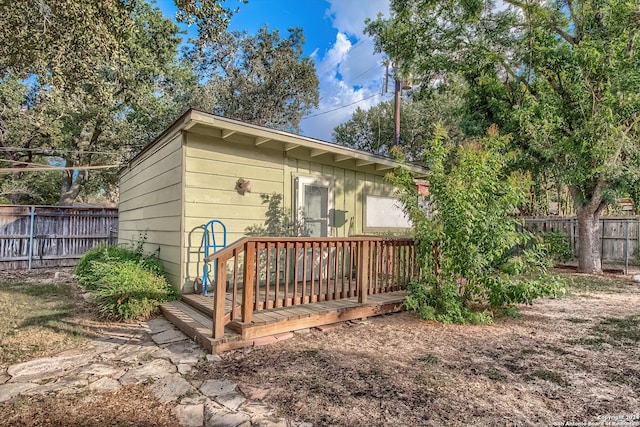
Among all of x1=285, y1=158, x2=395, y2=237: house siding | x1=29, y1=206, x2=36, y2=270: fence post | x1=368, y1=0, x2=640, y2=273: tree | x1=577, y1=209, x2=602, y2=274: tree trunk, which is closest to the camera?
x1=285, y1=158, x2=395, y2=237: house siding

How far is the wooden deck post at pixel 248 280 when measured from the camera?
3.46 meters

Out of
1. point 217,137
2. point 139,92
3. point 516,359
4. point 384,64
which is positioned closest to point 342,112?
point 384,64

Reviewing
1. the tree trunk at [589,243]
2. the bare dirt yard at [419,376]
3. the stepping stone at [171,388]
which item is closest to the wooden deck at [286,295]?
the bare dirt yard at [419,376]

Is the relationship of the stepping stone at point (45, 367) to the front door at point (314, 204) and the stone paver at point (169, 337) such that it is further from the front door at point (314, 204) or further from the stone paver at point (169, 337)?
the front door at point (314, 204)

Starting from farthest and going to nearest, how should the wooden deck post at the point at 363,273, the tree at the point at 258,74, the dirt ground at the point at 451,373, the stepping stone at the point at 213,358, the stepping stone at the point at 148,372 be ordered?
the tree at the point at 258,74 → the wooden deck post at the point at 363,273 → the stepping stone at the point at 213,358 → the stepping stone at the point at 148,372 → the dirt ground at the point at 451,373

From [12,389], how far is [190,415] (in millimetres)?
1493

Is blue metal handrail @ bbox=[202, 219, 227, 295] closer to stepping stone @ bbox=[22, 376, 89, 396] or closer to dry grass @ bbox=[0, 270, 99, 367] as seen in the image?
dry grass @ bbox=[0, 270, 99, 367]

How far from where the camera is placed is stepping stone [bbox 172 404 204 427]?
7.13 feet

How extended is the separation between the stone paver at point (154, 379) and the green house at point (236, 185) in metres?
1.49

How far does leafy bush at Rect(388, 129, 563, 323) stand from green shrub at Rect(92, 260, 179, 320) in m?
3.40

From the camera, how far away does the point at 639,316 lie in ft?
15.8

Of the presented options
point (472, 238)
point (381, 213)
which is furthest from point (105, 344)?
point (381, 213)

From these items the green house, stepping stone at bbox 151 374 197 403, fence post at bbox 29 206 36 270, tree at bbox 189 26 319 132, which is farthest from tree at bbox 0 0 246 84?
tree at bbox 189 26 319 132

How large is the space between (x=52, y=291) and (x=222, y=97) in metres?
15.4
